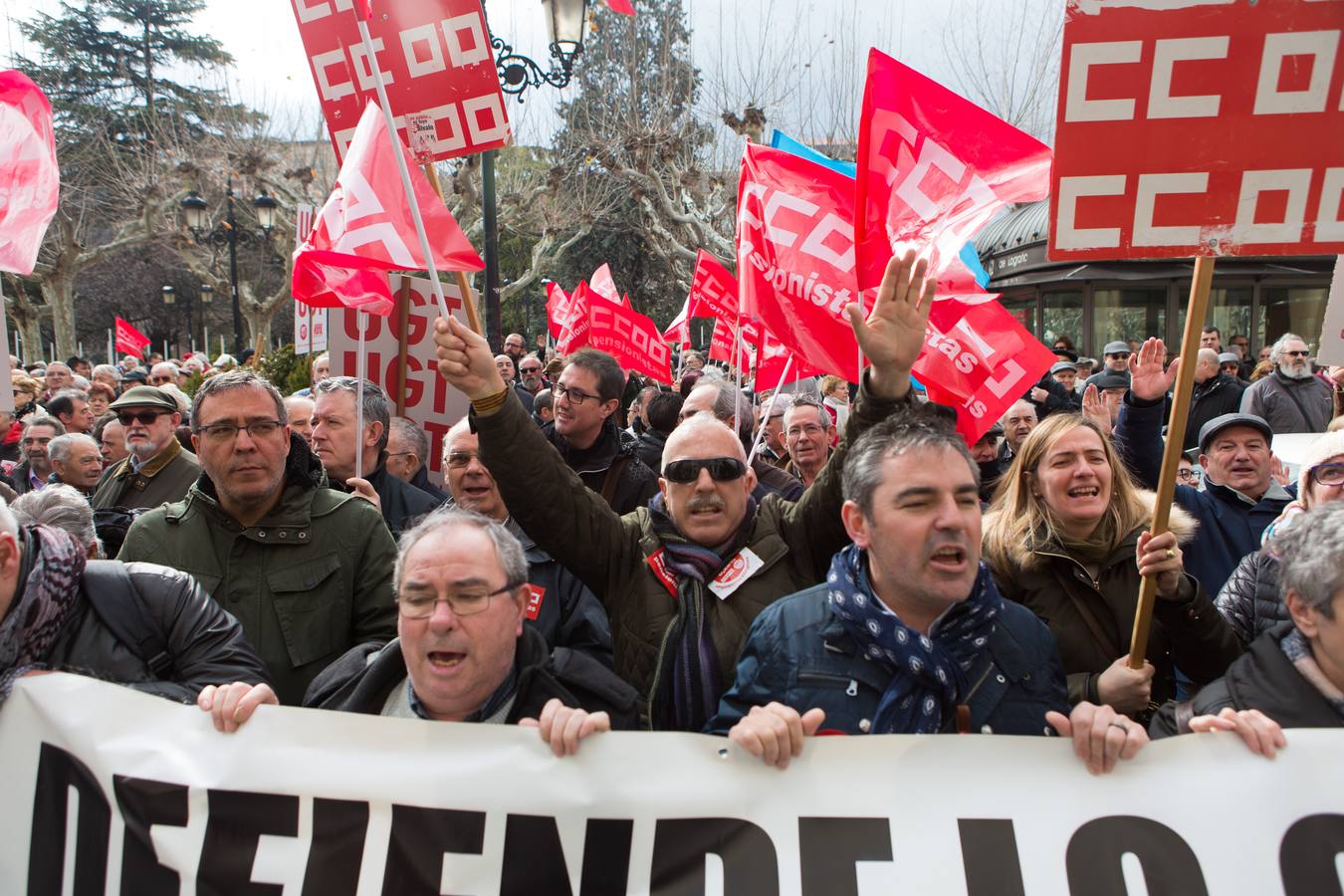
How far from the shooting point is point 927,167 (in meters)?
3.79

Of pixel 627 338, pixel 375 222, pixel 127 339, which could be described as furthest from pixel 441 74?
pixel 127 339

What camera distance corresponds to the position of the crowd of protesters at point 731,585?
7.26ft

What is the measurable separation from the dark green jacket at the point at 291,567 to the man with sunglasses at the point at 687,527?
633 millimetres

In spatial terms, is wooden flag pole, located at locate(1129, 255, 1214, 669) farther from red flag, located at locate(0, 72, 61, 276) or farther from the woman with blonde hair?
red flag, located at locate(0, 72, 61, 276)

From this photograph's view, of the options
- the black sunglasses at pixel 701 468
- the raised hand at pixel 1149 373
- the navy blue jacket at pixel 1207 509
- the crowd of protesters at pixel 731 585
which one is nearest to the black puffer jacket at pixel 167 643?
the crowd of protesters at pixel 731 585

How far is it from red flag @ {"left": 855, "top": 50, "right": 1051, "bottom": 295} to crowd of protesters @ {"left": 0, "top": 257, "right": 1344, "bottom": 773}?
80 cm

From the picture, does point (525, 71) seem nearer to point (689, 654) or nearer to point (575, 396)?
point (575, 396)

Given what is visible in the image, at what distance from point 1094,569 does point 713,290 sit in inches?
264

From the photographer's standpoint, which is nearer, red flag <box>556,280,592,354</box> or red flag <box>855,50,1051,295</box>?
red flag <box>855,50,1051,295</box>

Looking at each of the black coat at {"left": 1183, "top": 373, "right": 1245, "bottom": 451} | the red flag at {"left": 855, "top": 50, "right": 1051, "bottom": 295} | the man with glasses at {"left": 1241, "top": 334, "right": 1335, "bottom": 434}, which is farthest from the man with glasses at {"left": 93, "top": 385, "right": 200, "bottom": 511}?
the black coat at {"left": 1183, "top": 373, "right": 1245, "bottom": 451}

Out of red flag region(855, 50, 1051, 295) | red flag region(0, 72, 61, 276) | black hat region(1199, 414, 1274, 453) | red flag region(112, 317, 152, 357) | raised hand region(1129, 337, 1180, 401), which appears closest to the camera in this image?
red flag region(0, 72, 61, 276)

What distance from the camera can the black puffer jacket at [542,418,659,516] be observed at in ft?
15.3

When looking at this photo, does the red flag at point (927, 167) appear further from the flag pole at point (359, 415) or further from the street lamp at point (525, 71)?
the street lamp at point (525, 71)

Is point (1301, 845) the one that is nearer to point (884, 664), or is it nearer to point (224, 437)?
point (884, 664)
